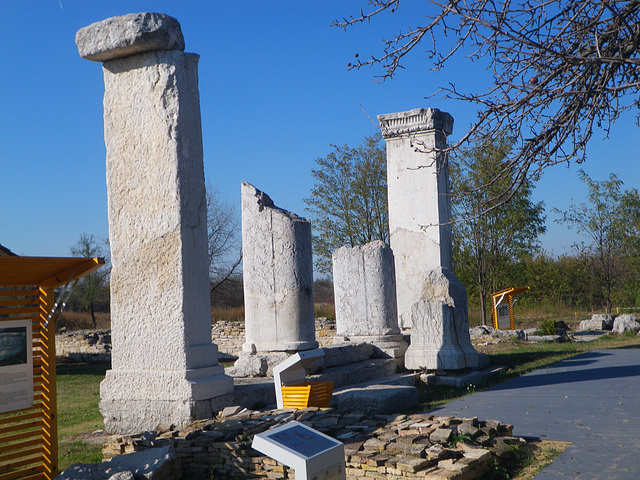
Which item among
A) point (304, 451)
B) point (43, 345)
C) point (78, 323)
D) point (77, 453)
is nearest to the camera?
point (304, 451)

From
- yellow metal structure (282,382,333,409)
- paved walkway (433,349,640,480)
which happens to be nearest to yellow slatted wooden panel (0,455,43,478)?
yellow metal structure (282,382,333,409)

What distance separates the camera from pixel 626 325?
1781 cm

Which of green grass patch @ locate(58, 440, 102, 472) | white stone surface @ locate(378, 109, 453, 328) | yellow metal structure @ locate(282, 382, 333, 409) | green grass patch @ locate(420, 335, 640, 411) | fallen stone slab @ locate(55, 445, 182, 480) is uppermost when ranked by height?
white stone surface @ locate(378, 109, 453, 328)

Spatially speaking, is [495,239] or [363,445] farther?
[495,239]

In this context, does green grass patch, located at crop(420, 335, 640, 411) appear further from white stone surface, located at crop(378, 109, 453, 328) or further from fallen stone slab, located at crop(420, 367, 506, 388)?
white stone surface, located at crop(378, 109, 453, 328)

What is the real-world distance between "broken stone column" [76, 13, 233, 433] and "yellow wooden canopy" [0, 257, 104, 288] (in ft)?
5.71

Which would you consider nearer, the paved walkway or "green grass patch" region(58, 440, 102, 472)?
the paved walkway

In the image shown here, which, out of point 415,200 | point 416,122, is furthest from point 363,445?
point 416,122

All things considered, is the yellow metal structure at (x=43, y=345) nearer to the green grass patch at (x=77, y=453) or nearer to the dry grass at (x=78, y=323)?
the green grass patch at (x=77, y=453)

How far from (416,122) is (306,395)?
23.9ft

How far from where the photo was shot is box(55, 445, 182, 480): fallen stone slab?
4.44 meters

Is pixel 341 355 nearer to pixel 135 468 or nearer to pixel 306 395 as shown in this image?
pixel 306 395

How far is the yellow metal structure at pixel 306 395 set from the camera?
6.85 m

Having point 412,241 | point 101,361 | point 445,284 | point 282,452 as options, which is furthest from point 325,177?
point 282,452
